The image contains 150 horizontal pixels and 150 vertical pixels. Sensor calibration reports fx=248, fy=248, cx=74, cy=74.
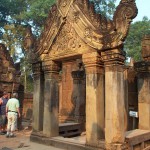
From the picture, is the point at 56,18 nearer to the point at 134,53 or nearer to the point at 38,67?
the point at 38,67

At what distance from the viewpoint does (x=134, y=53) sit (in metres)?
38.3

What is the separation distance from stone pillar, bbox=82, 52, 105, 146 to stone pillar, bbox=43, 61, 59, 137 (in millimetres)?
1572

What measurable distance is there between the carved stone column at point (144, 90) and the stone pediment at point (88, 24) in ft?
9.41

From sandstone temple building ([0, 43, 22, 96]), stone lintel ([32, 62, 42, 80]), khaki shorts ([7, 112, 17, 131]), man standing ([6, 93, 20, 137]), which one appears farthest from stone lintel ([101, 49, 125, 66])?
sandstone temple building ([0, 43, 22, 96])

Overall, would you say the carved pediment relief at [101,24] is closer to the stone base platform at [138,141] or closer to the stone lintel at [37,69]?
the stone lintel at [37,69]

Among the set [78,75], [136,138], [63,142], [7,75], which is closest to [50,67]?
[63,142]

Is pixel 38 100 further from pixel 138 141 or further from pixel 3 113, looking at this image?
pixel 138 141

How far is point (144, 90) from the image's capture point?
904 centimetres

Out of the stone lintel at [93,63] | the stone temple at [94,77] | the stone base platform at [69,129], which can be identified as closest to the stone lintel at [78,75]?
the stone temple at [94,77]

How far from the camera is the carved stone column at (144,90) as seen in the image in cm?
888

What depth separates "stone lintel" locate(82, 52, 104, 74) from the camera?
695cm

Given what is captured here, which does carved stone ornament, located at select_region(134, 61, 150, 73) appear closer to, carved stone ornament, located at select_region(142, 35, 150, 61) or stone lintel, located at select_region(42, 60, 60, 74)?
carved stone ornament, located at select_region(142, 35, 150, 61)

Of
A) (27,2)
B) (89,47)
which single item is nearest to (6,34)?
(27,2)

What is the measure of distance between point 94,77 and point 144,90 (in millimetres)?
2933
